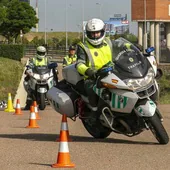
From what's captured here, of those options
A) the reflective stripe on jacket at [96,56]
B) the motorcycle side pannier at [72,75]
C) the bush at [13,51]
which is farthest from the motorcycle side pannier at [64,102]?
the bush at [13,51]

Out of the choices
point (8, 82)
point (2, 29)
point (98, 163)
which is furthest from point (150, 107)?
point (2, 29)

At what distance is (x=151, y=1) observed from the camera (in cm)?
7688

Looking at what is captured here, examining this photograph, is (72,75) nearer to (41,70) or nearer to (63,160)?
(63,160)

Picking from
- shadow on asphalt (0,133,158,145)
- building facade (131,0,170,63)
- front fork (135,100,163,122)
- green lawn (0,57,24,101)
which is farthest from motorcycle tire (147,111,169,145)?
building facade (131,0,170,63)

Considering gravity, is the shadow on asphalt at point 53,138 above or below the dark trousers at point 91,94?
below

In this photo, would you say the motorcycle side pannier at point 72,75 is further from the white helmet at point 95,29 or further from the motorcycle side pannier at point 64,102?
the white helmet at point 95,29

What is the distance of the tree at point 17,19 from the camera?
98.5m

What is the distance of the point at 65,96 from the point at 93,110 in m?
0.69

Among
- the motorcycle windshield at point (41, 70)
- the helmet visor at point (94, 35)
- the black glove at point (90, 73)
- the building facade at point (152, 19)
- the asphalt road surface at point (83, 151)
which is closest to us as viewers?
the asphalt road surface at point (83, 151)

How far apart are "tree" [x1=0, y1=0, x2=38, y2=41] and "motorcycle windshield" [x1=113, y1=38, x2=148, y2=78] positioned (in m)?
86.8

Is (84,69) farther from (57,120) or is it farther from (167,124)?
(57,120)

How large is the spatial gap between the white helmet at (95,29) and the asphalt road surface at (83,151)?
160cm

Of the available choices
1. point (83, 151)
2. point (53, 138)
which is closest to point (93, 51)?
point (53, 138)

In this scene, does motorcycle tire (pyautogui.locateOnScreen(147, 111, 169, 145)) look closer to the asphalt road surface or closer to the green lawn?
the asphalt road surface
